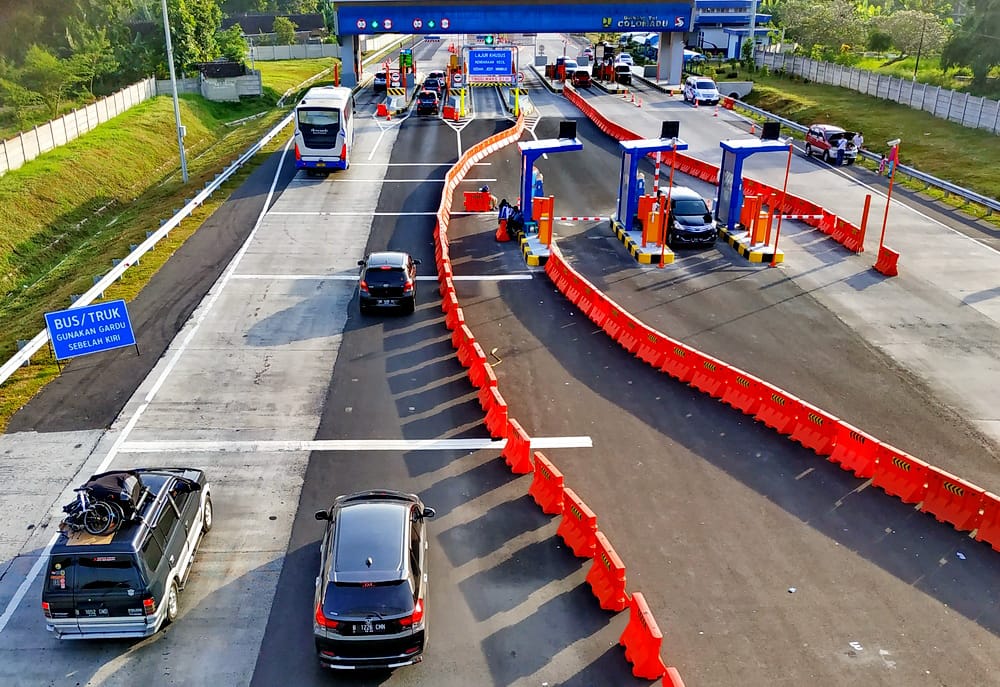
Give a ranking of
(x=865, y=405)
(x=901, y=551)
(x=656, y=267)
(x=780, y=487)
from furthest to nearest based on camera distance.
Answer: (x=656, y=267) < (x=865, y=405) < (x=780, y=487) < (x=901, y=551)

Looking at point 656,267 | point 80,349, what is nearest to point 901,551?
point 656,267

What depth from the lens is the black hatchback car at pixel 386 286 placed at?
2302 centimetres

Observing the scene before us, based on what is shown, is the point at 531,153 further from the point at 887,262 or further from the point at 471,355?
the point at 471,355

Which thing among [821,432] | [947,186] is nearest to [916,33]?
[947,186]

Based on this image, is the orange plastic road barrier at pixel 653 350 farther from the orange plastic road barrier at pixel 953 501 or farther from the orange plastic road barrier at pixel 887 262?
the orange plastic road barrier at pixel 887 262

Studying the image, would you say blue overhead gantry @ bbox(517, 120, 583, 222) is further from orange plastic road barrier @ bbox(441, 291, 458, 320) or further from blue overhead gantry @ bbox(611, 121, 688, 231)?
orange plastic road barrier @ bbox(441, 291, 458, 320)

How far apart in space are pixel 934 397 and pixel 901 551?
6.44 m

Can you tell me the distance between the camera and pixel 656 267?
90.1 ft

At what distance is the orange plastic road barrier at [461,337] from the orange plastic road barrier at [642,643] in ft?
31.9

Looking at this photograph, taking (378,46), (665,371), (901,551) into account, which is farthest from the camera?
(378,46)

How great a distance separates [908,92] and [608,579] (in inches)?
2053

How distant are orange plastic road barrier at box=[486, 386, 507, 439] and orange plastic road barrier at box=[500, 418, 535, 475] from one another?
1.94ft

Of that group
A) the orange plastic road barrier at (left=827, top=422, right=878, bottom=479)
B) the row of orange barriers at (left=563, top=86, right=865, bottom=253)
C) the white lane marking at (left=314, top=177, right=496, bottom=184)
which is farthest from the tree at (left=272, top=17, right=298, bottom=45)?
the orange plastic road barrier at (left=827, top=422, right=878, bottom=479)

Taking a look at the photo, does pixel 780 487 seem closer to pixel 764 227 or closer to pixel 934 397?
pixel 934 397
